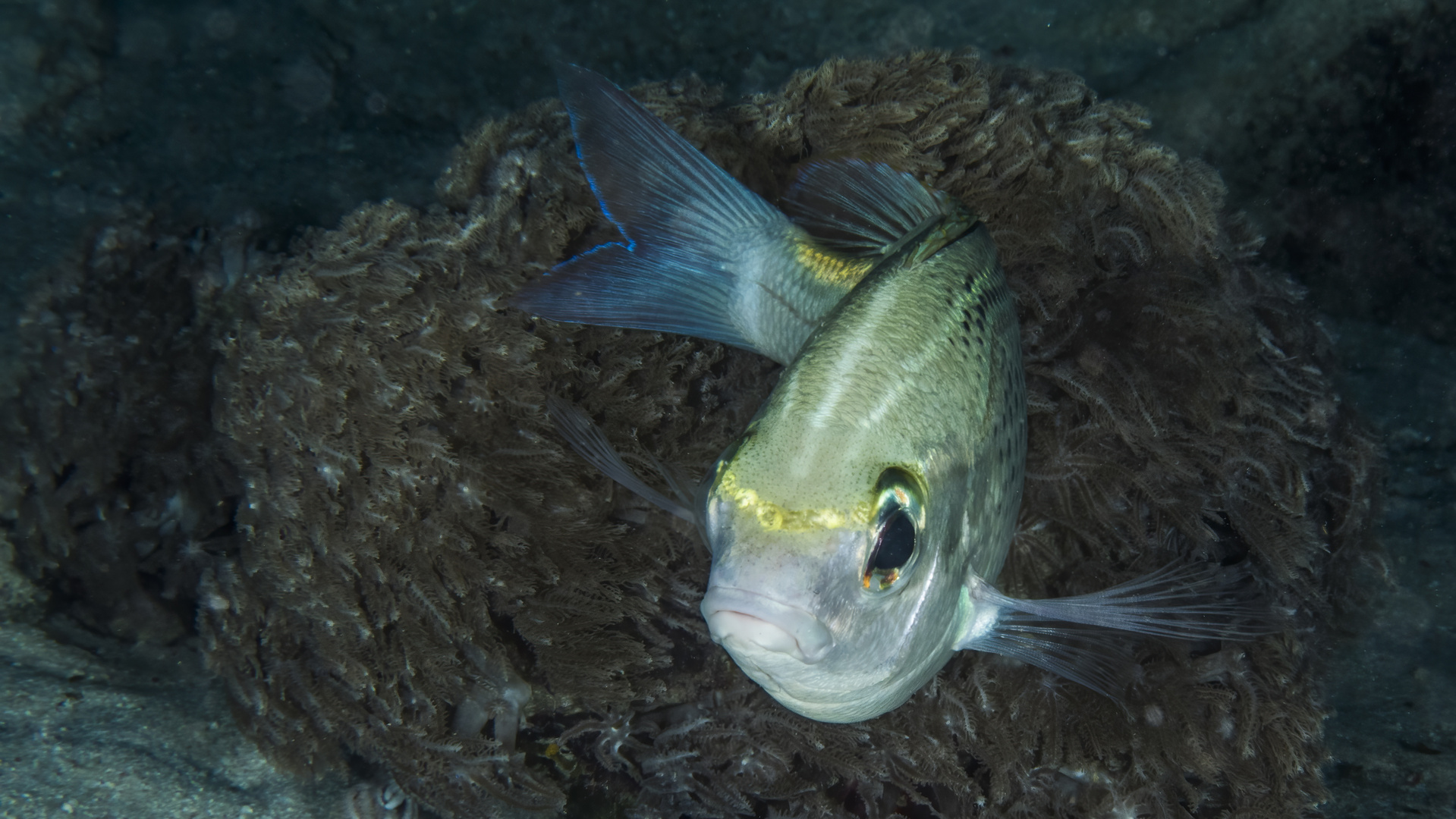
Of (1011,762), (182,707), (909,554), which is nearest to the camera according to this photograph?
(909,554)

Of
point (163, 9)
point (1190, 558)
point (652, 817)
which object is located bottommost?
point (652, 817)

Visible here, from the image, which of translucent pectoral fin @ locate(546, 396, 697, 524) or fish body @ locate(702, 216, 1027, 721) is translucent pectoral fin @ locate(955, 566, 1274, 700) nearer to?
fish body @ locate(702, 216, 1027, 721)

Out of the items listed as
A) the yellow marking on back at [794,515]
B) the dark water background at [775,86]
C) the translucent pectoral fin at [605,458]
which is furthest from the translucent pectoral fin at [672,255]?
the dark water background at [775,86]

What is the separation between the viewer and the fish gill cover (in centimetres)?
281

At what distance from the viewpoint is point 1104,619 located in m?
1.98

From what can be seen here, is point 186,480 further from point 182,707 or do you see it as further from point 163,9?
point 163,9

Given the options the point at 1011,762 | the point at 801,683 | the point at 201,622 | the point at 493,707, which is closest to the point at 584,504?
the point at 493,707

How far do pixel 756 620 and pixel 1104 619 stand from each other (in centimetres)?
118

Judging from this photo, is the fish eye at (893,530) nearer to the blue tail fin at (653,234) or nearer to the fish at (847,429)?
the fish at (847,429)

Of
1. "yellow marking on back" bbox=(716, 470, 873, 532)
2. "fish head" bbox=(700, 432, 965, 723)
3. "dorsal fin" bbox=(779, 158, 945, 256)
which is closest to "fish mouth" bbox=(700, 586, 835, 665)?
"fish head" bbox=(700, 432, 965, 723)

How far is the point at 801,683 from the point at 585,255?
163 cm

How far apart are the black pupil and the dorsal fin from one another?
1169 millimetres

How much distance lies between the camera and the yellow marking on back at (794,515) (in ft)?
4.85

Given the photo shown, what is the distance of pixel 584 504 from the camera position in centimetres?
288
